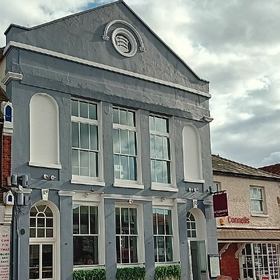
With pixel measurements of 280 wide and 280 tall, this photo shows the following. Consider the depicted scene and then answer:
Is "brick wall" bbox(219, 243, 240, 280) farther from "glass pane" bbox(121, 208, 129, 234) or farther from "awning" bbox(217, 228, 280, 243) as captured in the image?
"glass pane" bbox(121, 208, 129, 234)

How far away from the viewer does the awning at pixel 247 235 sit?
2307 cm

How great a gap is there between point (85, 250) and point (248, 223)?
972 centimetres

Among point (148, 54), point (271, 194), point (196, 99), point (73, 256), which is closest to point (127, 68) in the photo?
point (148, 54)

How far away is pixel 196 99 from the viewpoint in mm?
23109

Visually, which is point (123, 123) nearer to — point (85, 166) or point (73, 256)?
point (85, 166)

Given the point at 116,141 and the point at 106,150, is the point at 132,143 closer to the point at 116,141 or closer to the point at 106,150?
the point at 116,141

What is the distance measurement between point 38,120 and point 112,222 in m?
4.52

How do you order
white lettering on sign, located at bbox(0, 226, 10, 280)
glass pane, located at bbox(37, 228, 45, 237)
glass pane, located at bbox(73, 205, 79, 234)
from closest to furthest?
1. white lettering on sign, located at bbox(0, 226, 10, 280)
2. glass pane, located at bbox(37, 228, 45, 237)
3. glass pane, located at bbox(73, 205, 79, 234)

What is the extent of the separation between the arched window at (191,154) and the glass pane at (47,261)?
6983 mm

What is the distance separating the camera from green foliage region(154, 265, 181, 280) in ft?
64.4

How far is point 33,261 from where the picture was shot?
16.9 meters

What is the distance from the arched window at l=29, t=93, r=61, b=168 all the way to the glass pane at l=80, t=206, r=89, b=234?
6.11 feet

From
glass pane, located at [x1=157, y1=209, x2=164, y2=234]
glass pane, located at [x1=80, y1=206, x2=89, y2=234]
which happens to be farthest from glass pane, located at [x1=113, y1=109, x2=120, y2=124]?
glass pane, located at [x1=157, y1=209, x2=164, y2=234]

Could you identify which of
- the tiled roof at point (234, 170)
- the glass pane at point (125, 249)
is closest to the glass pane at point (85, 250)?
the glass pane at point (125, 249)
